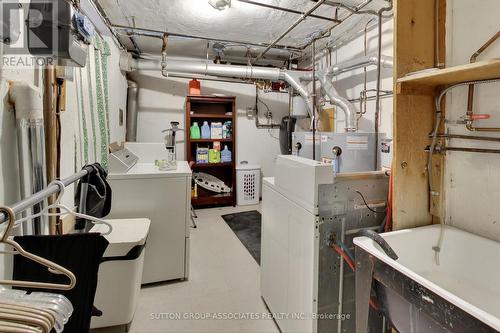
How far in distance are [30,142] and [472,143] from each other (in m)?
2.07

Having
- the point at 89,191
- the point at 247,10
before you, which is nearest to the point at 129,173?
the point at 89,191

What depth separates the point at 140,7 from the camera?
105 inches

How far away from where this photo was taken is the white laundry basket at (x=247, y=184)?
4.41 metres

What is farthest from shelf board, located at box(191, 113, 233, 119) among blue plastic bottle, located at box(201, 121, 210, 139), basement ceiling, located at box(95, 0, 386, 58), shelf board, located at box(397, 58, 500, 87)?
shelf board, located at box(397, 58, 500, 87)

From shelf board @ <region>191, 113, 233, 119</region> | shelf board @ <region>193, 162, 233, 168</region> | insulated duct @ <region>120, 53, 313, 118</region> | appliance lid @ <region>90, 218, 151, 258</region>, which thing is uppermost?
insulated duct @ <region>120, 53, 313, 118</region>

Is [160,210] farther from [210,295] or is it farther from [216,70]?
[216,70]

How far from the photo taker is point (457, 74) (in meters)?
1.11

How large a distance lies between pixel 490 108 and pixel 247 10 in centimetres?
234

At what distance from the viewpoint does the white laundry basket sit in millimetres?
4410

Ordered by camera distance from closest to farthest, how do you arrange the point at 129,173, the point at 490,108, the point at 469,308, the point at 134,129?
the point at 469,308 → the point at 490,108 → the point at 129,173 → the point at 134,129

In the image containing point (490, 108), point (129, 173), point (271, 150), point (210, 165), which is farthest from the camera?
point (271, 150)

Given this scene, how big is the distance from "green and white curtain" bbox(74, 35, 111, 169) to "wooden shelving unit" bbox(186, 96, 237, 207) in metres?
1.66

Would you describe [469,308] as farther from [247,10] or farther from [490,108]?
[247,10]

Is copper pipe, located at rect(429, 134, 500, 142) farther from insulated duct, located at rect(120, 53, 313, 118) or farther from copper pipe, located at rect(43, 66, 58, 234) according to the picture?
insulated duct, located at rect(120, 53, 313, 118)
